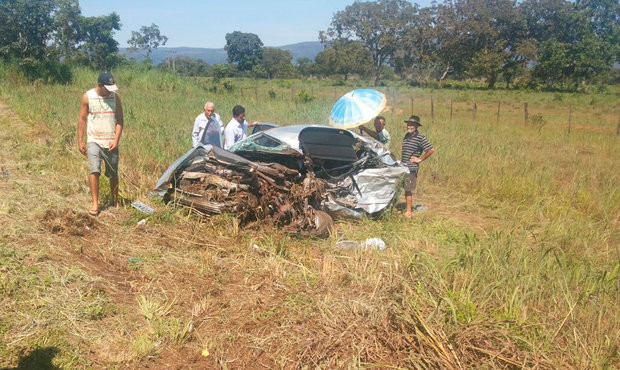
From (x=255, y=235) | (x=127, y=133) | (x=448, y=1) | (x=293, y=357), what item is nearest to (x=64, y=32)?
(x=127, y=133)

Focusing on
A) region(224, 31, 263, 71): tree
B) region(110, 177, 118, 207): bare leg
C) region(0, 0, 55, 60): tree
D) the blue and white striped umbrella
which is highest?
region(224, 31, 263, 71): tree

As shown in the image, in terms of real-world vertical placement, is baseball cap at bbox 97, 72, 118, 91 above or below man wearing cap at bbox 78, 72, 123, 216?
above

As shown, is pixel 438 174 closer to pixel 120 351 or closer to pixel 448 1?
pixel 120 351

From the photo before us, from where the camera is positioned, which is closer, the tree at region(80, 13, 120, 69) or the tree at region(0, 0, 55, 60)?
the tree at region(0, 0, 55, 60)

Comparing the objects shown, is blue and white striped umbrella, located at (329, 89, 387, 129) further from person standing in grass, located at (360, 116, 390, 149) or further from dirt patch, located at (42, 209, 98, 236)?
dirt patch, located at (42, 209, 98, 236)

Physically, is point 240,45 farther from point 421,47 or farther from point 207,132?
point 207,132

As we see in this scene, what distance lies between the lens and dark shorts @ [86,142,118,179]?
548 cm

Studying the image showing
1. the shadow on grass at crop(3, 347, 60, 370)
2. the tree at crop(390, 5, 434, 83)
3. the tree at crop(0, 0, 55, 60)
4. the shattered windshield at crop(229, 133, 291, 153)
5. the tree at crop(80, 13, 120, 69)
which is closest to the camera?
the shadow on grass at crop(3, 347, 60, 370)

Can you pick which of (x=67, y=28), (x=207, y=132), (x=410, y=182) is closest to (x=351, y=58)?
(x=67, y=28)

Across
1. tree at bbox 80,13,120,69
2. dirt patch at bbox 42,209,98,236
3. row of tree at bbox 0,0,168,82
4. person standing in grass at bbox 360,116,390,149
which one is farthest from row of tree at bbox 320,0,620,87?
dirt patch at bbox 42,209,98,236

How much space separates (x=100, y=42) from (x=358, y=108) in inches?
1253

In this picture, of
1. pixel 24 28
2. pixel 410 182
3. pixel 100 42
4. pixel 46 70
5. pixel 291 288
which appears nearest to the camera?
pixel 291 288

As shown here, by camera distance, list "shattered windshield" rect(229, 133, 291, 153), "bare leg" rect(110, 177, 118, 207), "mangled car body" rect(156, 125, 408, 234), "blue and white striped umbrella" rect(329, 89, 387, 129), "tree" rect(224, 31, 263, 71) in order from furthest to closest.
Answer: "tree" rect(224, 31, 263, 71) → "blue and white striped umbrella" rect(329, 89, 387, 129) → "bare leg" rect(110, 177, 118, 207) → "shattered windshield" rect(229, 133, 291, 153) → "mangled car body" rect(156, 125, 408, 234)

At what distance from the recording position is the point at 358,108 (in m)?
6.86
